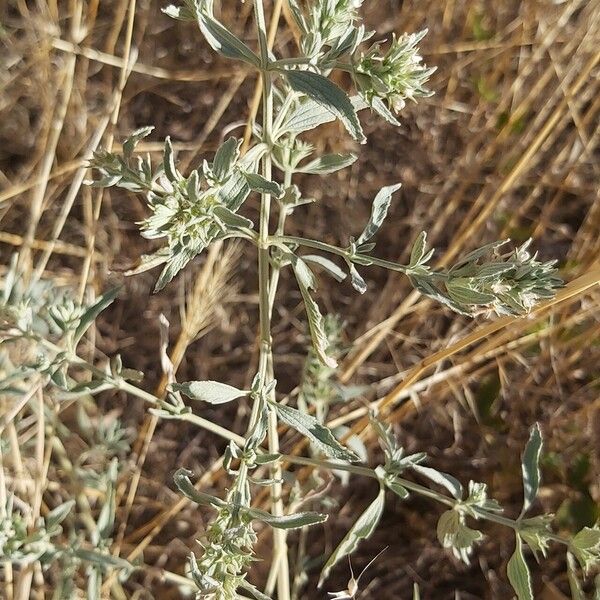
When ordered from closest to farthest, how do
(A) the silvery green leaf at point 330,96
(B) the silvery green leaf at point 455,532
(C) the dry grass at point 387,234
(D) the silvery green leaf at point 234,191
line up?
(A) the silvery green leaf at point 330,96, (D) the silvery green leaf at point 234,191, (B) the silvery green leaf at point 455,532, (C) the dry grass at point 387,234

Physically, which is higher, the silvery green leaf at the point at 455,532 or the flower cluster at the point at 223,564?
the flower cluster at the point at 223,564

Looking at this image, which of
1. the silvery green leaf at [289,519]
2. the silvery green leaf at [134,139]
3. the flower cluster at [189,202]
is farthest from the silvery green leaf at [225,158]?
the silvery green leaf at [289,519]

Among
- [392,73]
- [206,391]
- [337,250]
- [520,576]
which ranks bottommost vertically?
[520,576]

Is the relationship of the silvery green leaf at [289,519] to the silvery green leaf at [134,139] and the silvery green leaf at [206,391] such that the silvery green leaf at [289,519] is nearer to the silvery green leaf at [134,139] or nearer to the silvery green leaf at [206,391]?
the silvery green leaf at [206,391]

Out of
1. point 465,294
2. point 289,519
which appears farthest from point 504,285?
Result: point 289,519

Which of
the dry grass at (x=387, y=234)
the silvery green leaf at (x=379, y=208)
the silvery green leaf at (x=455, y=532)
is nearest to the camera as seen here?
the silvery green leaf at (x=379, y=208)

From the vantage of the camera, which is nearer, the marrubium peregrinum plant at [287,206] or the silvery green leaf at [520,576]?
the marrubium peregrinum plant at [287,206]

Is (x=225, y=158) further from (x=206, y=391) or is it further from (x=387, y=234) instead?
(x=387, y=234)
